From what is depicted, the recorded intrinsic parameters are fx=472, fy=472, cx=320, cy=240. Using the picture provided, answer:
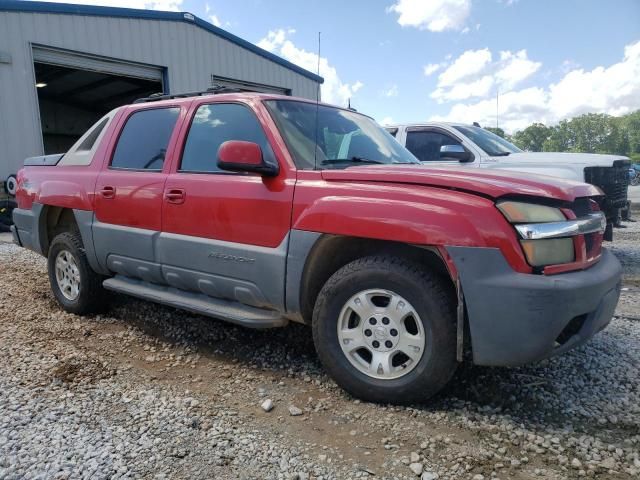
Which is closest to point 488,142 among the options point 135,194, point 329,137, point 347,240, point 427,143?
point 427,143

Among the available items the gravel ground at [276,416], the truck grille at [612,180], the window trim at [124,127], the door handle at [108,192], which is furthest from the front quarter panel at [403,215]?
the truck grille at [612,180]

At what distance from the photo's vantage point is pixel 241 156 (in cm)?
282

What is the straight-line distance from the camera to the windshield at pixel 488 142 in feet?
22.0

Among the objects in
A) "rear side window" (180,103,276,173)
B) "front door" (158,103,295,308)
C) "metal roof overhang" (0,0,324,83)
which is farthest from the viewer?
"metal roof overhang" (0,0,324,83)

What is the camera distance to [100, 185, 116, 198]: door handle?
3844mm

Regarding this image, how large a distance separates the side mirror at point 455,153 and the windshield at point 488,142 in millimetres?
342

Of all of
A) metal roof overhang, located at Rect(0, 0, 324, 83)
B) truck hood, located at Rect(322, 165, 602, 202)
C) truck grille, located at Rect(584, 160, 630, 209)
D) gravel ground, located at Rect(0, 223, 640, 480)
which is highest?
metal roof overhang, located at Rect(0, 0, 324, 83)

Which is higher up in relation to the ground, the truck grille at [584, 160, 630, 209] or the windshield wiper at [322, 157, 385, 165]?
the windshield wiper at [322, 157, 385, 165]

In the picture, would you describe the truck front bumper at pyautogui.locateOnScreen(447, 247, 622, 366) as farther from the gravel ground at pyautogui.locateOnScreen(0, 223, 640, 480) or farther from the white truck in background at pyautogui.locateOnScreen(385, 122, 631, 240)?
the white truck in background at pyautogui.locateOnScreen(385, 122, 631, 240)

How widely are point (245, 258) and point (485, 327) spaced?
1.50 metres

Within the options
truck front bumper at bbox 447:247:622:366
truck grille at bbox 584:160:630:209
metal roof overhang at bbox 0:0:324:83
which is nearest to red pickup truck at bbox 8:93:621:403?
truck front bumper at bbox 447:247:622:366

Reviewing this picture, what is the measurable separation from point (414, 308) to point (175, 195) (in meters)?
1.91

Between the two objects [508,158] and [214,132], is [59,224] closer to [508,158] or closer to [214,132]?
[214,132]

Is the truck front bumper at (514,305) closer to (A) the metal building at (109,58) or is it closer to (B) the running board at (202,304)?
(B) the running board at (202,304)
